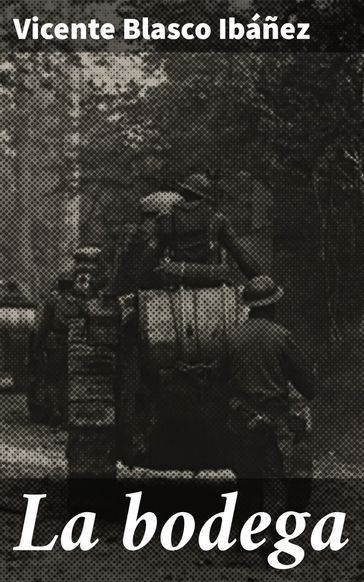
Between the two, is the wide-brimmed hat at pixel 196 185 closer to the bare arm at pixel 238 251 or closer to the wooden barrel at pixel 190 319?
the bare arm at pixel 238 251

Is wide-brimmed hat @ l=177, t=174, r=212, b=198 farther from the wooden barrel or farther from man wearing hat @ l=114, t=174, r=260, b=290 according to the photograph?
the wooden barrel

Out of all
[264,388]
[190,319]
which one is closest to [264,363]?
[264,388]

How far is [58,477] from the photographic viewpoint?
9.54 m

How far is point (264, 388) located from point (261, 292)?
2.39 feet

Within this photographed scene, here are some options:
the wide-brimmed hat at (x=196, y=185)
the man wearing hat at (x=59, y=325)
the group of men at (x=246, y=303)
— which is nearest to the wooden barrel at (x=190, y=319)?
the group of men at (x=246, y=303)

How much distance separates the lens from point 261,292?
342 inches

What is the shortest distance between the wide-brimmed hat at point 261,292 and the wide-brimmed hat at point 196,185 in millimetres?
816

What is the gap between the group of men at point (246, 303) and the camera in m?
8.67

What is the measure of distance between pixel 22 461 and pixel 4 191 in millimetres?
2484

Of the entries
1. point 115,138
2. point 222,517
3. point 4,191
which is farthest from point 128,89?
point 222,517

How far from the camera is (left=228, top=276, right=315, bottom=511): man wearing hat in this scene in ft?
28.4

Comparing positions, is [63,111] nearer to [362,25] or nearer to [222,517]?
[362,25]

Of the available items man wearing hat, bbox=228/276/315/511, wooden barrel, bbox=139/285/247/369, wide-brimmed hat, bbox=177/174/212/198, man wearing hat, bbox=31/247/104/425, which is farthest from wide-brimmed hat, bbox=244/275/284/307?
man wearing hat, bbox=31/247/104/425

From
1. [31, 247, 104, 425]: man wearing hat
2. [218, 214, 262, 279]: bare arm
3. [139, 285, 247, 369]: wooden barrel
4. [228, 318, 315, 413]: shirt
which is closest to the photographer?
[228, 318, 315, 413]: shirt
